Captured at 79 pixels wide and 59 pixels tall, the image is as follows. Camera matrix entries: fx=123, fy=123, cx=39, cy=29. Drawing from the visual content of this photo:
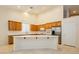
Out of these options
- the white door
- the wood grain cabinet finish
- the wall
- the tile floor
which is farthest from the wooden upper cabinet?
the white door

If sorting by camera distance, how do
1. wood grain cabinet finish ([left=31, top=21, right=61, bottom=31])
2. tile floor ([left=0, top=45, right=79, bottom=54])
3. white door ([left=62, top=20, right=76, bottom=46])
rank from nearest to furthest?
1. tile floor ([left=0, top=45, right=79, bottom=54])
2. wood grain cabinet finish ([left=31, top=21, right=61, bottom=31])
3. white door ([left=62, top=20, right=76, bottom=46])

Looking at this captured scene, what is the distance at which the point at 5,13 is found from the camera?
3.62 meters

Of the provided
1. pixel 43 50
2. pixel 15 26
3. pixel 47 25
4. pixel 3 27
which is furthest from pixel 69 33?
pixel 3 27

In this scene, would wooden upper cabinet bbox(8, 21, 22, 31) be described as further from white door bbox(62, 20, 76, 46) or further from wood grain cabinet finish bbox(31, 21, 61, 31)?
white door bbox(62, 20, 76, 46)

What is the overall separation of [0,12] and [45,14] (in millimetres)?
1376

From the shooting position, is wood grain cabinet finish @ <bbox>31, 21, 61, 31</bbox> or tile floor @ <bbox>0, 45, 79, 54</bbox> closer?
tile floor @ <bbox>0, 45, 79, 54</bbox>

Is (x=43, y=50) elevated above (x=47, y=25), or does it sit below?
below

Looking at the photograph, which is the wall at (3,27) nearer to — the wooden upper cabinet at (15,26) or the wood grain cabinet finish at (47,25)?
the wooden upper cabinet at (15,26)

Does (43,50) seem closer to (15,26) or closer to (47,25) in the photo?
(47,25)

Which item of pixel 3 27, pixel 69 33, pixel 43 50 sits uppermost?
pixel 3 27

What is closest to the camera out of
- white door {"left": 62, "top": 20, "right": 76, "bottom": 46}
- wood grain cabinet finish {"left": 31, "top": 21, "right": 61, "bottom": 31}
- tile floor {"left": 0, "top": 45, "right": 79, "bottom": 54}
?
tile floor {"left": 0, "top": 45, "right": 79, "bottom": 54}

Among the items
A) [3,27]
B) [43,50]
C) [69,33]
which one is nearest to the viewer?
[3,27]

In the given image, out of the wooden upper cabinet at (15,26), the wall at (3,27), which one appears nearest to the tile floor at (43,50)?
the wall at (3,27)
